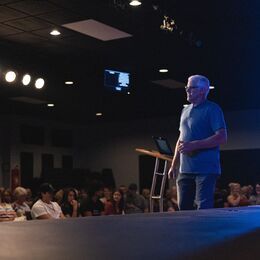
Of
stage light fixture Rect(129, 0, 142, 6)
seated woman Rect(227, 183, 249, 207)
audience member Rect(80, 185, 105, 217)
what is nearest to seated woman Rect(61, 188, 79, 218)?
audience member Rect(80, 185, 105, 217)

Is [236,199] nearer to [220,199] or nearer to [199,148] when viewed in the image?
[220,199]

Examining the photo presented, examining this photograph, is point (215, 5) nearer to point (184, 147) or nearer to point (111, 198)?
point (184, 147)

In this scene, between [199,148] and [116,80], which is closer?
[199,148]

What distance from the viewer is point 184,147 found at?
2434 millimetres

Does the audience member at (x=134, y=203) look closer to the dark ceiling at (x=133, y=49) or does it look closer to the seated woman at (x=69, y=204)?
the seated woman at (x=69, y=204)

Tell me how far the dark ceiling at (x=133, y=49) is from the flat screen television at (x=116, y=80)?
0.08m

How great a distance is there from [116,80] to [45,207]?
278 centimetres

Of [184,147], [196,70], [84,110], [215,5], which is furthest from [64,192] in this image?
[184,147]

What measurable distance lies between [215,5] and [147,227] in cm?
419

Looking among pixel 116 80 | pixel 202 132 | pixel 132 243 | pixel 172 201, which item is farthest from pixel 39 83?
pixel 132 243

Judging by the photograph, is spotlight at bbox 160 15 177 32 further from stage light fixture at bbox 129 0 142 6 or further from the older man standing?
the older man standing

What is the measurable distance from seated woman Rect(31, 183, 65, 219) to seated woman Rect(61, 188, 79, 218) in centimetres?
128

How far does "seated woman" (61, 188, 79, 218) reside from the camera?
249 inches

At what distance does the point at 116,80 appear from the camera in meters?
7.12
